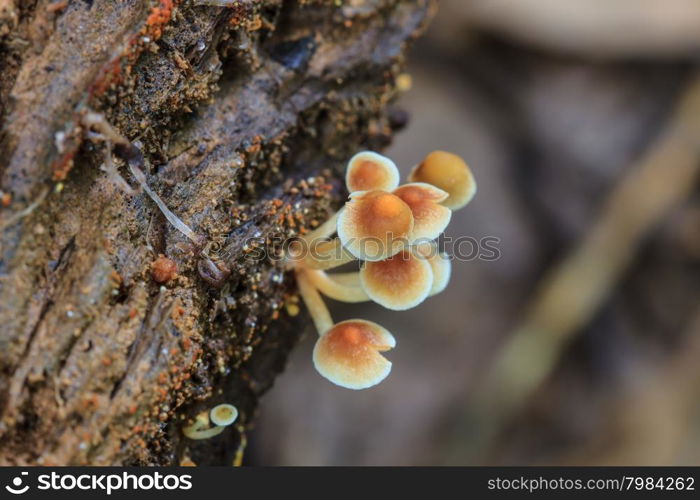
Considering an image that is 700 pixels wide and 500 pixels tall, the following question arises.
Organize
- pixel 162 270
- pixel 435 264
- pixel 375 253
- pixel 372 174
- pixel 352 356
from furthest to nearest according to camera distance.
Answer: pixel 435 264, pixel 372 174, pixel 352 356, pixel 375 253, pixel 162 270

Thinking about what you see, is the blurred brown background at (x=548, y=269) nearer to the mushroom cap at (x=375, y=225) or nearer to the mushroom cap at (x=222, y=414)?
the mushroom cap at (x=222, y=414)

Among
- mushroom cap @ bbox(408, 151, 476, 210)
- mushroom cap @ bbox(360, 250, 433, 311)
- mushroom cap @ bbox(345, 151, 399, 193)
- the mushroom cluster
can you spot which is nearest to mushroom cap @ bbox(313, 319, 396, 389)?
the mushroom cluster

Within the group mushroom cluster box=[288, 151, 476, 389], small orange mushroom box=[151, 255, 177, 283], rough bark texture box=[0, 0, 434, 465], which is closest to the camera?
rough bark texture box=[0, 0, 434, 465]

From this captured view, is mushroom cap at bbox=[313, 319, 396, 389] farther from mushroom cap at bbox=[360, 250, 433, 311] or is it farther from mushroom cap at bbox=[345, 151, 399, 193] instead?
mushroom cap at bbox=[345, 151, 399, 193]

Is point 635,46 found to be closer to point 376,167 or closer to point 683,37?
point 683,37

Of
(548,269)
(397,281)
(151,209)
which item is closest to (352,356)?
(397,281)

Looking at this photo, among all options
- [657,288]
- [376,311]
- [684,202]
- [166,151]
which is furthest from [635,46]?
[166,151]

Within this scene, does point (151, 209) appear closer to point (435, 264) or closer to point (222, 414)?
point (222, 414)
